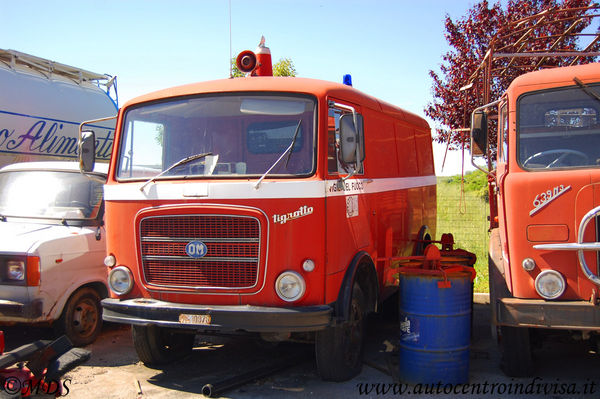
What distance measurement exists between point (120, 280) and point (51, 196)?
218 cm

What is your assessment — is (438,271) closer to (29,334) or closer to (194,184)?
(194,184)

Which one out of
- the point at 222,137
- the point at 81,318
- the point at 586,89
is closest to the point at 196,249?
the point at 222,137

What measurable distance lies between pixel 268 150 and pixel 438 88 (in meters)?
8.42

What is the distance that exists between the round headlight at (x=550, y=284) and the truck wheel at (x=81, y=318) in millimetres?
4807

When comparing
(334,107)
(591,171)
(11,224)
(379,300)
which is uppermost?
(334,107)

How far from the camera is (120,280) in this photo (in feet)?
18.2

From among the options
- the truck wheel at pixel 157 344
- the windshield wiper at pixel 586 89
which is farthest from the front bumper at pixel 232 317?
the windshield wiper at pixel 586 89

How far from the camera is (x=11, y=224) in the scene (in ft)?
22.5

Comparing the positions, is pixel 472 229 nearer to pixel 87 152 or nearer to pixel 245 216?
pixel 245 216

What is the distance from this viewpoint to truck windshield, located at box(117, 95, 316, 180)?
5281mm

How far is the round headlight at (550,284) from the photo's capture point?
478cm

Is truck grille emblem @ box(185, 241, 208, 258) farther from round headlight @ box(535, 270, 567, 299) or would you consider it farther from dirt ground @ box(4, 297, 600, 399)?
round headlight @ box(535, 270, 567, 299)

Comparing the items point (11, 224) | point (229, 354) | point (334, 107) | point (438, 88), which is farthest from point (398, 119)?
point (438, 88)

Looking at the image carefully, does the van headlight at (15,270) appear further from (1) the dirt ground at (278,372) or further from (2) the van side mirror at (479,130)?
(2) the van side mirror at (479,130)
